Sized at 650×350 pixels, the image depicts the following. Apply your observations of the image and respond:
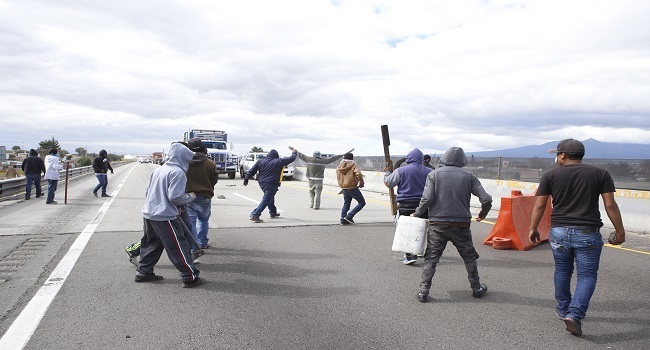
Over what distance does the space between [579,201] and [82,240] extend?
7871 mm

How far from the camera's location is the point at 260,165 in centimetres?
1103

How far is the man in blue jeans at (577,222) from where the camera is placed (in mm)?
4301

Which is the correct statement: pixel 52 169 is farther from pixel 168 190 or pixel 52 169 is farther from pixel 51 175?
pixel 168 190

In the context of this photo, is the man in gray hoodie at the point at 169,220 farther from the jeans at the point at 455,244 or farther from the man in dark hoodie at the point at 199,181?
the jeans at the point at 455,244

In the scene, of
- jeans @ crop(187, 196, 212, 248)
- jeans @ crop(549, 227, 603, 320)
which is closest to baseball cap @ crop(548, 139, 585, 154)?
jeans @ crop(549, 227, 603, 320)

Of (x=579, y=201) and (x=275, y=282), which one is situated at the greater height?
(x=579, y=201)

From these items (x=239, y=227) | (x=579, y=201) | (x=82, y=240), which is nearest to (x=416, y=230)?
(x=579, y=201)

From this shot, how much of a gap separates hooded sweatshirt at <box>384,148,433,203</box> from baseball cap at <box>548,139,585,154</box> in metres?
2.51

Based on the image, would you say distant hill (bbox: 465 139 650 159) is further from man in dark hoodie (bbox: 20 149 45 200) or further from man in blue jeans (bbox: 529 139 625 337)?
man in dark hoodie (bbox: 20 149 45 200)

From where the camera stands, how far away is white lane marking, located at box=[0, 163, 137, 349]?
3965 mm

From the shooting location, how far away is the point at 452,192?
17.5 feet

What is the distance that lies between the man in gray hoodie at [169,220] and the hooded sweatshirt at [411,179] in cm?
302

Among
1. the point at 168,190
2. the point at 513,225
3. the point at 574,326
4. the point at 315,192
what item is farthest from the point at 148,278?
the point at 315,192

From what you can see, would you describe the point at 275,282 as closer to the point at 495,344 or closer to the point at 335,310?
the point at 335,310
